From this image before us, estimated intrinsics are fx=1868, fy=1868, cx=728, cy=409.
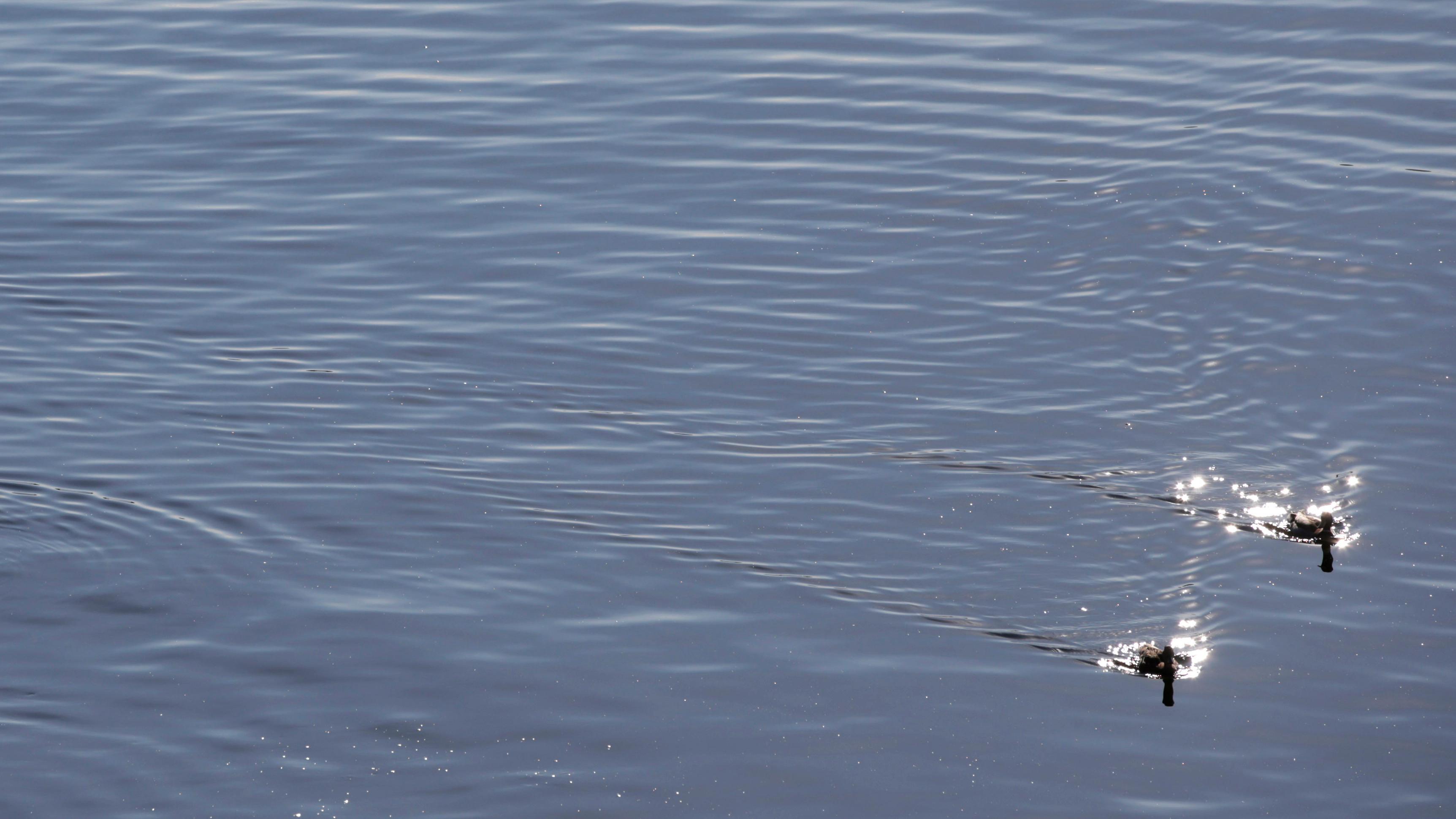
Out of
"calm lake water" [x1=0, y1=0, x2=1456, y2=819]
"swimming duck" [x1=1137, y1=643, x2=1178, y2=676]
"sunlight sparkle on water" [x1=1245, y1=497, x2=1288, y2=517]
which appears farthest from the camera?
"sunlight sparkle on water" [x1=1245, y1=497, x2=1288, y2=517]

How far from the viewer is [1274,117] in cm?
2159

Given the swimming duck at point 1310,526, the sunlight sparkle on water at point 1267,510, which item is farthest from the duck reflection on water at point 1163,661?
the sunlight sparkle on water at point 1267,510

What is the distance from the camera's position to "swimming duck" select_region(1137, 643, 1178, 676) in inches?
494

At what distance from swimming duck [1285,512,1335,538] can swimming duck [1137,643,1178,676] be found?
198 cm

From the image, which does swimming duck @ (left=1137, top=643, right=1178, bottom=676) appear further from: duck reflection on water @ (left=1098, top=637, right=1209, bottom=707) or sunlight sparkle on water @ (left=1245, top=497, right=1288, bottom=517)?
sunlight sparkle on water @ (left=1245, top=497, right=1288, bottom=517)

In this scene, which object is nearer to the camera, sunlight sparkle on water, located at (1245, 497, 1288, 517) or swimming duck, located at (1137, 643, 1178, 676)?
swimming duck, located at (1137, 643, 1178, 676)

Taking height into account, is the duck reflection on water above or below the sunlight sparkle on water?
below

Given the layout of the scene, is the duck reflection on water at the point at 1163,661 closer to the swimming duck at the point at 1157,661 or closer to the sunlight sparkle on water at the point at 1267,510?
the swimming duck at the point at 1157,661

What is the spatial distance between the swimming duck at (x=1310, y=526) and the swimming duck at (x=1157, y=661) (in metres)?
1.98

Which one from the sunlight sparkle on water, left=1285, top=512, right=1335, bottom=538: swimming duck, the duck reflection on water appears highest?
the sunlight sparkle on water

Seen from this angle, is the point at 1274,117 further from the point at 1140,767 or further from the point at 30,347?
the point at 30,347

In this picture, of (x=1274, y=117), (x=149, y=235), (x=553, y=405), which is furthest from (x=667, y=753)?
(x=1274, y=117)

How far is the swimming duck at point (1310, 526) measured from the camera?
555 inches

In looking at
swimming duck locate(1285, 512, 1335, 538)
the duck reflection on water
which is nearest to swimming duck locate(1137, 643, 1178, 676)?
the duck reflection on water
